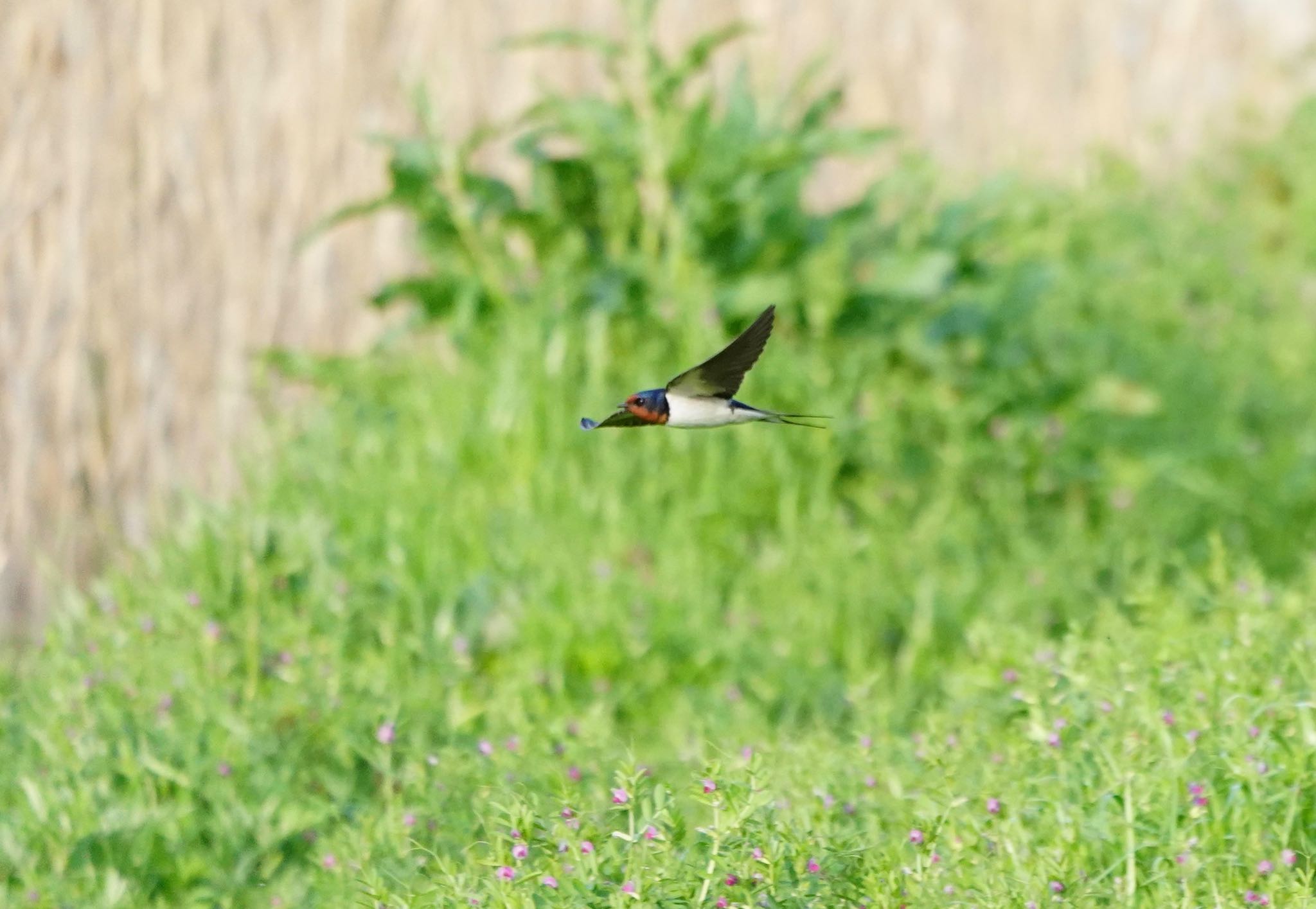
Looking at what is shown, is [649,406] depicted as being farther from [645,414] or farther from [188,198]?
[188,198]

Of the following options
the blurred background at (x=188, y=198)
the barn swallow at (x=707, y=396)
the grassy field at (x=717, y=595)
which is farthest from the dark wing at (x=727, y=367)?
the blurred background at (x=188, y=198)

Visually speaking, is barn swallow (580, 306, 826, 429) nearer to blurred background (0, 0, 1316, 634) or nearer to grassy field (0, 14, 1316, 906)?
grassy field (0, 14, 1316, 906)

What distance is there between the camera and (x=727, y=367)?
2.01 metres

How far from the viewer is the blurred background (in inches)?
169

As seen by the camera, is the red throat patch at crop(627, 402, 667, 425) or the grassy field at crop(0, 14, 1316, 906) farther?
the grassy field at crop(0, 14, 1316, 906)

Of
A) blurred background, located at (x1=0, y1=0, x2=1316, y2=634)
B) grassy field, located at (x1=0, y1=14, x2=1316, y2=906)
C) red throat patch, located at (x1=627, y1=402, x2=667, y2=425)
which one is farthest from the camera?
blurred background, located at (x1=0, y1=0, x2=1316, y2=634)

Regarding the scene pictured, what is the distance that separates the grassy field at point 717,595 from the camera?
7.73ft

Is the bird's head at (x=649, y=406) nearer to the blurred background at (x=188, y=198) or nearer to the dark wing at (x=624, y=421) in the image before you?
the dark wing at (x=624, y=421)

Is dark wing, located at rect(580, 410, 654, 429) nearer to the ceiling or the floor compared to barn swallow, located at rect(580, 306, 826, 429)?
nearer to the floor

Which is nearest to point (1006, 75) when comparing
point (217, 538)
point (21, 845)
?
point (217, 538)

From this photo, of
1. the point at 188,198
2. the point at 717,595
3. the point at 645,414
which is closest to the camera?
the point at 645,414

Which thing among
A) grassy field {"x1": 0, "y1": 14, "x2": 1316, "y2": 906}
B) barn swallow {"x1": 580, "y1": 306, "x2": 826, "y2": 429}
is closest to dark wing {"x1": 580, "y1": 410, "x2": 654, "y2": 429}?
barn swallow {"x1": 580, "y1": 306, "x2": 826, "y2": 429}

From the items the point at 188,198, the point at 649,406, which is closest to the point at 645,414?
the point at 649,406

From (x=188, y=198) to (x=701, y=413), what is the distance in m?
3.05
